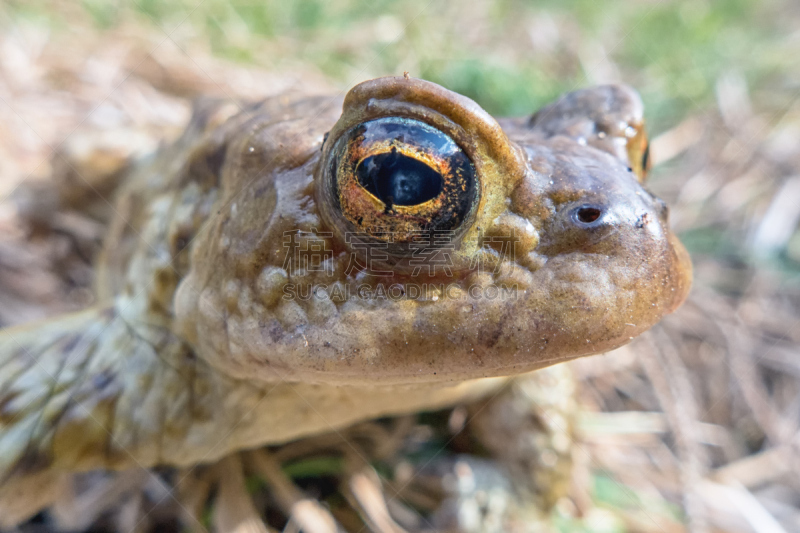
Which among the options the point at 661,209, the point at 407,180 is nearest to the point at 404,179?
the point at 407,180

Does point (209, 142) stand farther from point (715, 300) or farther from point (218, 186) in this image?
point (715, 300)

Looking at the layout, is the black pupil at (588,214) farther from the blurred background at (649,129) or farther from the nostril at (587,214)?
the blurred background at (649,129)

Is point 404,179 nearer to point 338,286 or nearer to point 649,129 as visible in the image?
point 338,286

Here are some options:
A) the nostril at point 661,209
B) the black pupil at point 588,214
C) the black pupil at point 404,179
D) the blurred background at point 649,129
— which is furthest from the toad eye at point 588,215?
the blurred background at point 649,129

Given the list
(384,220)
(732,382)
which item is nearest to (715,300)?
(732,382)

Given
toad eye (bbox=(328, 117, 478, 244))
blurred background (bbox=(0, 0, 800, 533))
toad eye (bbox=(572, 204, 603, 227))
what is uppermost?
toad eye (bbox=(328, 117, 478, 244))

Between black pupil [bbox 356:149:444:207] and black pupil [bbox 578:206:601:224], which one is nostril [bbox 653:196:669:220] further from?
black pupil [bbox 356:149:444:207]

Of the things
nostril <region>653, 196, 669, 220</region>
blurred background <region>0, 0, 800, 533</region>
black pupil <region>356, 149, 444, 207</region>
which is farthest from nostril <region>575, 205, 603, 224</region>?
blurred background <region>0, 0, 800, 533</region>
